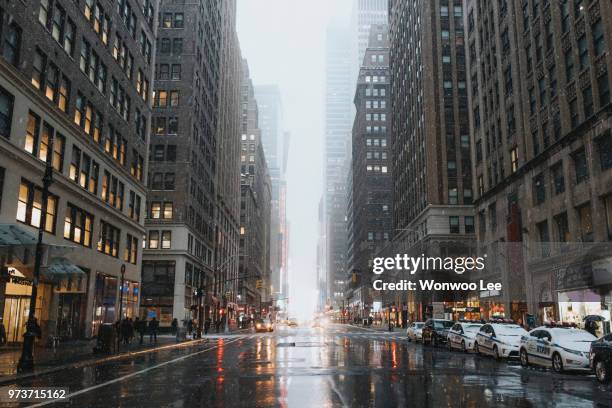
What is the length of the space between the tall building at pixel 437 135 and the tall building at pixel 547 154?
16.0 meters

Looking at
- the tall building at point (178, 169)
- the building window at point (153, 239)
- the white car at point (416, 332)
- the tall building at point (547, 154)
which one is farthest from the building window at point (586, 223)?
the building window at point (153, 239)

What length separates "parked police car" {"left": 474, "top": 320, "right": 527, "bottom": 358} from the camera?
84.0 ft

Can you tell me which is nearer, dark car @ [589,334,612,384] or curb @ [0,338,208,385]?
curb @ [0,338,208,385]

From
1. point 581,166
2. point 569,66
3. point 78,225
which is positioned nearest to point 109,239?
point 78,225

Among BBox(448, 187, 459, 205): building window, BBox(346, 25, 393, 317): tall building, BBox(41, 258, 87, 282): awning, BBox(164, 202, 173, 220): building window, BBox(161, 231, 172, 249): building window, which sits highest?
BBox(346, 25, 393, 317): tall building

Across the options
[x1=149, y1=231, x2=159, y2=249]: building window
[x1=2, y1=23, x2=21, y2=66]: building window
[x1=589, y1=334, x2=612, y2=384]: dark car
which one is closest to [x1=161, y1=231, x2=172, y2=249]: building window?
[x1=149, y1=231, x2=159, y2=249]: building window

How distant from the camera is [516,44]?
5081 cm

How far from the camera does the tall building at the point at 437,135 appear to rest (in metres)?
78.4

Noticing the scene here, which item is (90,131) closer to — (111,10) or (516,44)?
(111,10)

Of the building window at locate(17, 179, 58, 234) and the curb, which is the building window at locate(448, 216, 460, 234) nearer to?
the curb

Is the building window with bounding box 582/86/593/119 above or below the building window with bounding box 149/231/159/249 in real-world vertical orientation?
above

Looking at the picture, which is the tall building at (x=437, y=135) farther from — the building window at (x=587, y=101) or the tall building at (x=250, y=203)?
the tall building at (x=250, y=203)

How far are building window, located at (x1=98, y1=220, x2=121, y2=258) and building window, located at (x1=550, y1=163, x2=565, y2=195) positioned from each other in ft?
112

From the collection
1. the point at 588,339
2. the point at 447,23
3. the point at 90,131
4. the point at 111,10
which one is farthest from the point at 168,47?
the point at 588,339
